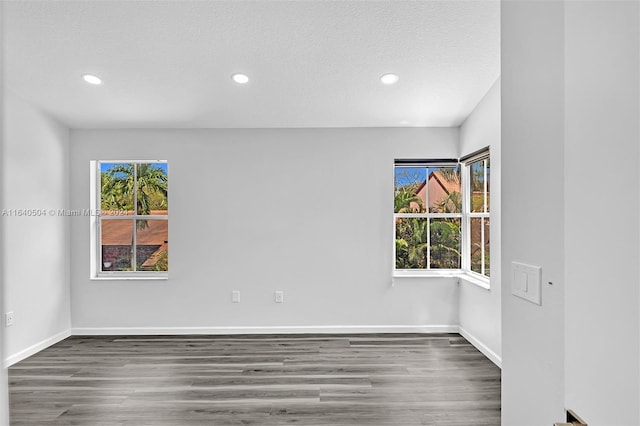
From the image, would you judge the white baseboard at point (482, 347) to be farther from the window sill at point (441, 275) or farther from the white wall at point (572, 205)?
the white wall at point (572, 205)

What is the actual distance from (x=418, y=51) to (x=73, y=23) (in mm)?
2423

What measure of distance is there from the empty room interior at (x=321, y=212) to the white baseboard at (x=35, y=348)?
0.02m

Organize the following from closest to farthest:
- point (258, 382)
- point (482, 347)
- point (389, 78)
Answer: point (258, 382) < point (389, 78) < point (482, 347)

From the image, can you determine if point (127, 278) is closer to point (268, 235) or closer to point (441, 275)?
point (268, 235)

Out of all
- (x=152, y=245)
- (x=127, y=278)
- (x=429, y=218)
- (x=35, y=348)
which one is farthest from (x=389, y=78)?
(x=35, y=348)

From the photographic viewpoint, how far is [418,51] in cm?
299

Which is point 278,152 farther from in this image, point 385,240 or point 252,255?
point 385,240

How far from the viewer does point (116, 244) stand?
4527 mm

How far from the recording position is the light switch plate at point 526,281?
3.92 ft

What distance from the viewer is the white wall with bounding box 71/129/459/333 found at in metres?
4.36

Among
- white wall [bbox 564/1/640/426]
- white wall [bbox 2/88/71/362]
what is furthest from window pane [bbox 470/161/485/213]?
white wall [bbox 2/88/71/362]

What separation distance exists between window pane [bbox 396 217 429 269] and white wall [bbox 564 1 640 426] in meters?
Answer: 3.51

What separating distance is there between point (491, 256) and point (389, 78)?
1.81m

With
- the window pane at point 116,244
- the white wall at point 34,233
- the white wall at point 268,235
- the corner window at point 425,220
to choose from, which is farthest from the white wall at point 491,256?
the white wall at point 34,233
